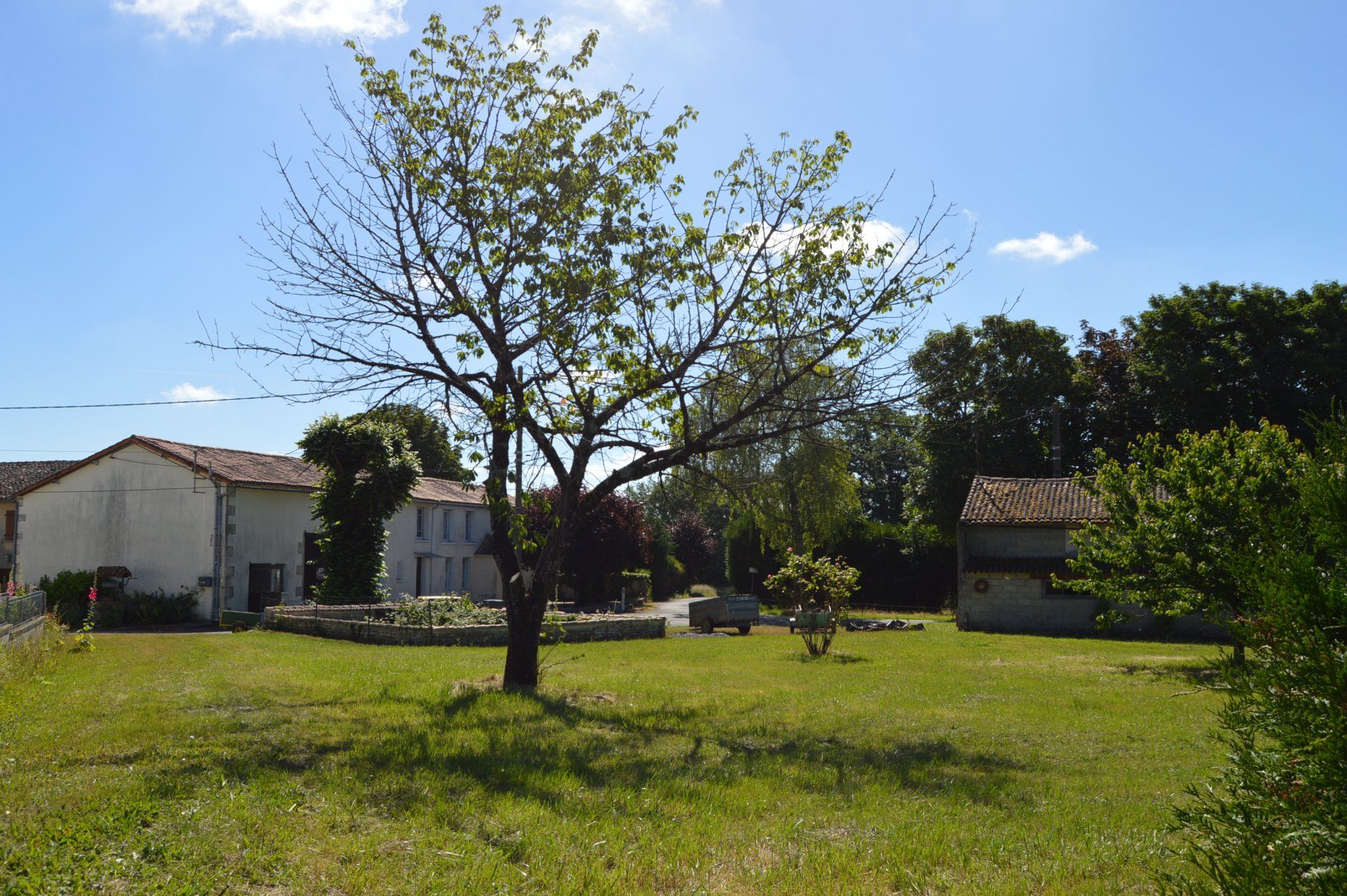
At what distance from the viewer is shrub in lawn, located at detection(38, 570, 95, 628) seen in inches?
1151

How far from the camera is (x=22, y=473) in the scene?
1811 inches

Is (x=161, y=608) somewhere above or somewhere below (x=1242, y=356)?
below

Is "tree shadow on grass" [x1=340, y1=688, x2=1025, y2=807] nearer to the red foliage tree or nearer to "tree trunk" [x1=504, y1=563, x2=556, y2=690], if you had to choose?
"tree trunk" [x1=504, y1=563, x2=556, y2=690]

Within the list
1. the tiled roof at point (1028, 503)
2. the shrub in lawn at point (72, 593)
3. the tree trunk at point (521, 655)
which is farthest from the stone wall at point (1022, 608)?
the shrub in lawn at point (72, 593)

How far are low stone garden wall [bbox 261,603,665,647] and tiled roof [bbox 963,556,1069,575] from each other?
11.7 m

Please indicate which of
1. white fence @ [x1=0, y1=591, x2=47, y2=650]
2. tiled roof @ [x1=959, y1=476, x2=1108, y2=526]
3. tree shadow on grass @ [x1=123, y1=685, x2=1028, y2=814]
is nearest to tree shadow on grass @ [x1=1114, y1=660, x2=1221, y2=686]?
tree shadow on grass @ [x1=123, y1=685, x2=1028, y2=814]

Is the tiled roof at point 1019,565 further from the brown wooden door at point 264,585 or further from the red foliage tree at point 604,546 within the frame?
the brown wooden door at point 264,585

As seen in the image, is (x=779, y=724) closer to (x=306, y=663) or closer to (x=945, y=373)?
(x=945, y=373)

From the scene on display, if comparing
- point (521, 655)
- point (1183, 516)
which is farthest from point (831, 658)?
point (521, 655)

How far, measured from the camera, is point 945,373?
38.4 ft

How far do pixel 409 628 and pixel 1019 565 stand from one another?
20241 millimetres

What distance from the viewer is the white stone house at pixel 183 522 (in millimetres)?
30797

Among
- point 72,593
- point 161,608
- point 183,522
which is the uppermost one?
point 183,522

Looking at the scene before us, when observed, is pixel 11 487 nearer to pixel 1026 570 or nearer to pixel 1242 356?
pixel 1026 570
